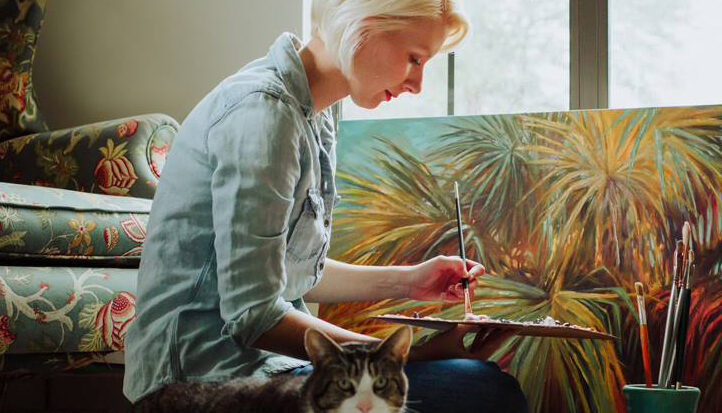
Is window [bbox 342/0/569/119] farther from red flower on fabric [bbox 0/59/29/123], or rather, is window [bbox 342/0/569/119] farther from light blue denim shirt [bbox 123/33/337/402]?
light blue denim shirt [bbox 123/33/337/402]

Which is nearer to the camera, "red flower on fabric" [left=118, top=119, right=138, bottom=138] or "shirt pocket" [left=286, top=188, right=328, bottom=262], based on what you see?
"shirt pocket" [left=286, top=188, right=328, bottom=262]

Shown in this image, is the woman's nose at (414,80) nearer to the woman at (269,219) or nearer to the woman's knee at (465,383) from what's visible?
the woman at (269,219)

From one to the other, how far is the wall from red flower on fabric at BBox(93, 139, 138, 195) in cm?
46

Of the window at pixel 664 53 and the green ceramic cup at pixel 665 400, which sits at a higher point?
A: the window at pixel 664 53

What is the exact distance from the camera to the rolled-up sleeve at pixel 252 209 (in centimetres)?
79

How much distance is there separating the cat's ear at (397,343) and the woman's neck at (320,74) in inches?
16.3

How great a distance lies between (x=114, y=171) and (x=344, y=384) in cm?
142

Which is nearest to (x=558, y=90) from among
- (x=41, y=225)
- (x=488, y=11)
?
(x=488, y=11)

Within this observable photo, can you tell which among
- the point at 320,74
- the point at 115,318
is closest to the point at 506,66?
the point at 115,318

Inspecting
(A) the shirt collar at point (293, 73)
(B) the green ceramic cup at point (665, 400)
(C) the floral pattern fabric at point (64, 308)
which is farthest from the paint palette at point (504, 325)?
(C) the floral pattern fabric at point (64, 308)

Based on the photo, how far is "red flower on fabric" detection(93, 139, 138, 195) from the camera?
1.91 m

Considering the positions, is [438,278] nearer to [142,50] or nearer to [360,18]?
[360,18]

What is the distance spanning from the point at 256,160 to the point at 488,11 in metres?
1.66

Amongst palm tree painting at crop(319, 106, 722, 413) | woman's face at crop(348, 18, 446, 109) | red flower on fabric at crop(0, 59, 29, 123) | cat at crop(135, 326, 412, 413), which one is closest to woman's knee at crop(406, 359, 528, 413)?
cat at crop(135, 326, 412, 413)
